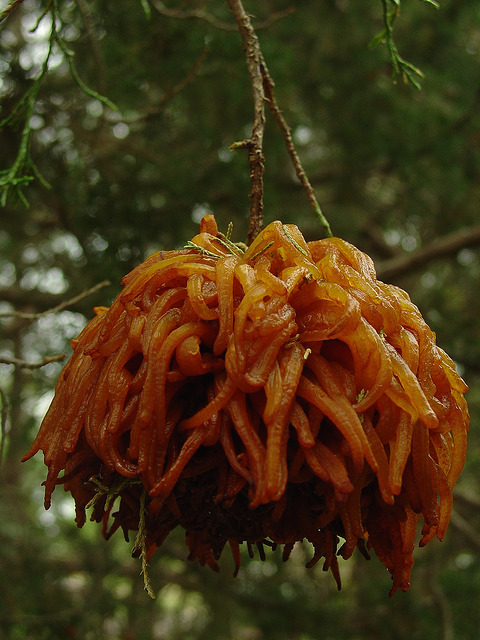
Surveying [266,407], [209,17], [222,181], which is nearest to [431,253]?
[222,181]

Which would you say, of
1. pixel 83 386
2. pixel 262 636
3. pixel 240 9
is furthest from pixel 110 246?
pixel 262 636

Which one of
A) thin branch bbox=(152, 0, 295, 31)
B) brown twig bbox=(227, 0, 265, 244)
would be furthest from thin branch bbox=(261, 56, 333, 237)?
thin branch bbox=(152, 0, 295, 31)

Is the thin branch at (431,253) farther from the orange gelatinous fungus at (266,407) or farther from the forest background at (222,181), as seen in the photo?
the orange gelatinous fungus at (266,407)

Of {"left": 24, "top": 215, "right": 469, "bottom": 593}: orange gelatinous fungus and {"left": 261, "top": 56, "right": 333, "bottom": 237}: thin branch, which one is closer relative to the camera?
{"left": 24, "top": 215, "right": 469, "bottom": 593}: orange gelatinous fungus

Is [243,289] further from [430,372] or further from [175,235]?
[175,235]

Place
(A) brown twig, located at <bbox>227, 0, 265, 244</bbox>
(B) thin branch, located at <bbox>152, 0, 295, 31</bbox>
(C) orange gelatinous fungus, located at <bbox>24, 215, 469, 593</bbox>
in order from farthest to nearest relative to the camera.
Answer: (B) thin branch, located at <bbox>152, 0, 295, 31</bbox> → (A) brown twig, located at <bbox>227, 0, 265, 244</bbox> → (C) orange gelatinous fungus, located at <bbox>24, 215, 469, 593</bbox>

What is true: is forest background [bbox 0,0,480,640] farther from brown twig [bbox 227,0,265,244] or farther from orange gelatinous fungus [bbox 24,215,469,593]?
orange gelatinous fungus [bbox 24,215,469,593]
